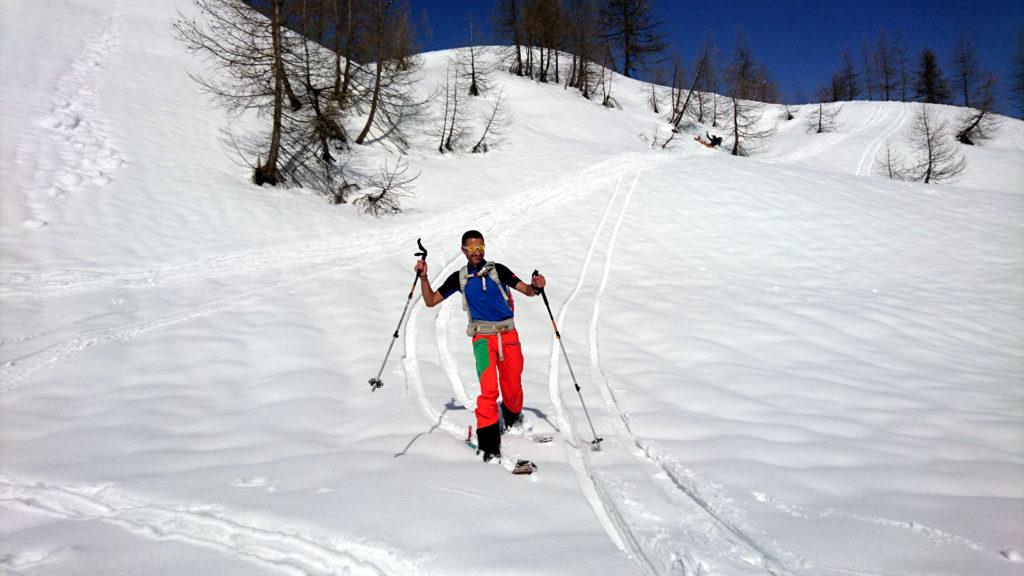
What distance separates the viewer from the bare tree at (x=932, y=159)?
29.1m

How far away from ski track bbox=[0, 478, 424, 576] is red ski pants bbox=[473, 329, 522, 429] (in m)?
1.51

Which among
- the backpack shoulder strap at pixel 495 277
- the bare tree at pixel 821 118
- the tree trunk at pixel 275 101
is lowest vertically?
the backpack shoulder strap at pixel 495 277

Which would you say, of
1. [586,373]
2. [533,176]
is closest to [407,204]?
[533,176]

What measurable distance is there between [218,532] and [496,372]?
231 centimetres

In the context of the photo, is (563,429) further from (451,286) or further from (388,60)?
(388,60)

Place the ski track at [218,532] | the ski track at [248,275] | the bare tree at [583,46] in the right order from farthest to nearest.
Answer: the bare tree at [583,46]
the ski track at [248,275]
the ski track at [218,532]

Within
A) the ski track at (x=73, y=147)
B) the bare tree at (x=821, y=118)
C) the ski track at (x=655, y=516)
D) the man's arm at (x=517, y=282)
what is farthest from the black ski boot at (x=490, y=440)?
the bare tree at (x=821, y=118)

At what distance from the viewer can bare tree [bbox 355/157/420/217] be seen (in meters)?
14.5

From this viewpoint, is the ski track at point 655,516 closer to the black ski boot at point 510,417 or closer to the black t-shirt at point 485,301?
the black ski boot at point 510,417

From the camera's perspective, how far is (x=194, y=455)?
13.3 feet

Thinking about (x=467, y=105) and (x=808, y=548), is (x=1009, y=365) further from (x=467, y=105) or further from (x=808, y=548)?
(x=467, y=105)

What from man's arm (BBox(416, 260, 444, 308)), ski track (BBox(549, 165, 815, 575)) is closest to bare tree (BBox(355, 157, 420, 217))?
man's arm (BBox(416, 260, 444, 308))

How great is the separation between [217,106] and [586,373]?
736 inches

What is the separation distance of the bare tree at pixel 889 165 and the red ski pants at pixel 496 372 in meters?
37.0
